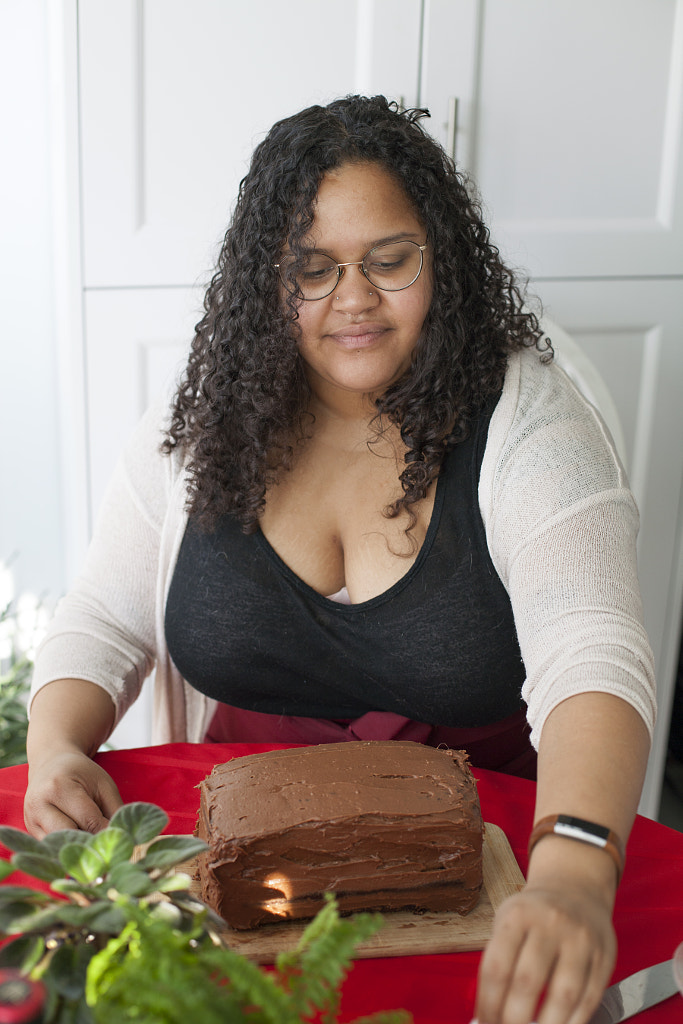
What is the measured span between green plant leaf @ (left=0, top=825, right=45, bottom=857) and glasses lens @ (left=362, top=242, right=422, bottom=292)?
759 mm

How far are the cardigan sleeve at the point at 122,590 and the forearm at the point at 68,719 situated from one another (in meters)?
0.03

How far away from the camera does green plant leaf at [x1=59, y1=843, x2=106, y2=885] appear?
57 centimetres

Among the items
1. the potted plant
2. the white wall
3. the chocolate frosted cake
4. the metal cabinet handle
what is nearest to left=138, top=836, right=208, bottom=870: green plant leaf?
the potted plant

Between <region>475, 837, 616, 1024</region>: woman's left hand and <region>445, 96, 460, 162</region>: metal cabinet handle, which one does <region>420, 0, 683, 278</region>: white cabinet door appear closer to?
<region>445, 96, 460, 162</region>: metal cabinet handle

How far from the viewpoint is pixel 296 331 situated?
45.5 inches

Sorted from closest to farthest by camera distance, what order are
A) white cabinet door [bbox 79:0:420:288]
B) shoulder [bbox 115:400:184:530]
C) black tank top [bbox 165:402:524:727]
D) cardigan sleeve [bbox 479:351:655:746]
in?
cardigan sleeve [bbox 479:351:655:746], black tank top [bbox 165:402:524:727], shoulder [bbox 115:400:184:530], white cabinet door [bbox 79:0:420:288]

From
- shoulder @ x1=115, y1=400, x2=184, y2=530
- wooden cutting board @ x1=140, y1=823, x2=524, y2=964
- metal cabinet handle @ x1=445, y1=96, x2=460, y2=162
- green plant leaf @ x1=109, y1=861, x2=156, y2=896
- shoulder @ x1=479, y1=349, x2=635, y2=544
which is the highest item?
metal cabinet handle @ x1=445, y1=96, x2=460, y2=162

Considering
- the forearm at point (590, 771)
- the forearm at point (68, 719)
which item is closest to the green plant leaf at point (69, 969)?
the forearm at point (590, 771)

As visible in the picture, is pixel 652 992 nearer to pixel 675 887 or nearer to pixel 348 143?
pixel 675 887

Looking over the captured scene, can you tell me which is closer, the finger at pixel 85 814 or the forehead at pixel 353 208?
the finger at pixel 85 814

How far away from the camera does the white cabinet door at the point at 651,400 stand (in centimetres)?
186

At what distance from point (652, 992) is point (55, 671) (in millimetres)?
800

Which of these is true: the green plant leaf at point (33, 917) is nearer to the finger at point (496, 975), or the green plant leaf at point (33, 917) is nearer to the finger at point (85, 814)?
the finger at point (496, 975)

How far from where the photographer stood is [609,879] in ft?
2.33
